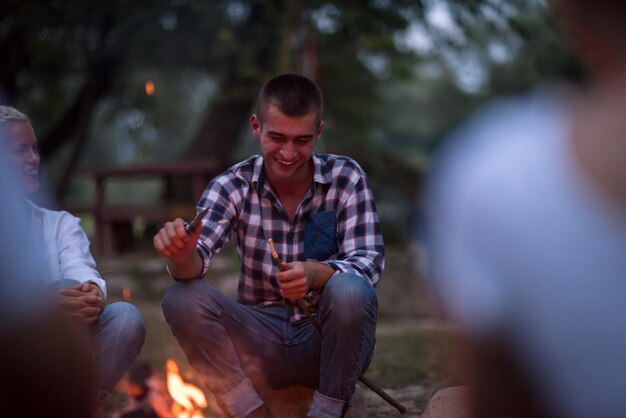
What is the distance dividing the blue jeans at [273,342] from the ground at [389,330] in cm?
56

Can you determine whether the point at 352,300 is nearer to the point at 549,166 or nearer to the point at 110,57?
the point at 549,166

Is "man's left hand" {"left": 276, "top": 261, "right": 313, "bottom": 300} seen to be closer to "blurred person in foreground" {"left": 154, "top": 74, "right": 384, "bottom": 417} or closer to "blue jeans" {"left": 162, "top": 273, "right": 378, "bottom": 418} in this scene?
"blurred person in foreground" {"left": 154, "top": 74, "right": 384, "bottom": 417}

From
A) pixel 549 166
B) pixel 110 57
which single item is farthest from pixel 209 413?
pixel 110 57

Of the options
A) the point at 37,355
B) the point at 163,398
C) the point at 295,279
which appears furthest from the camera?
the point at 163,398

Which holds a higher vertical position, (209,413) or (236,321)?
(236,321)

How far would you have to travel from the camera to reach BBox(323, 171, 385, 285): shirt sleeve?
288 centimetres

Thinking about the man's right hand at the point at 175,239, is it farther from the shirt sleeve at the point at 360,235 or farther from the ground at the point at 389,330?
the ground at the point at 389,330

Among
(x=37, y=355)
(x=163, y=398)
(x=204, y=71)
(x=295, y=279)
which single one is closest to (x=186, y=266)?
(x=295, y=279)

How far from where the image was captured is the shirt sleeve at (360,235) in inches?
114

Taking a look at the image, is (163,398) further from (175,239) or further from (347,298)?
(347,298)

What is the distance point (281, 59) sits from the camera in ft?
25.9

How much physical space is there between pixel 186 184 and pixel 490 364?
371 inches

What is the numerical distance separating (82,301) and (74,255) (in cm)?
30

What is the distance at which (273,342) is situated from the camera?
2.98 m
